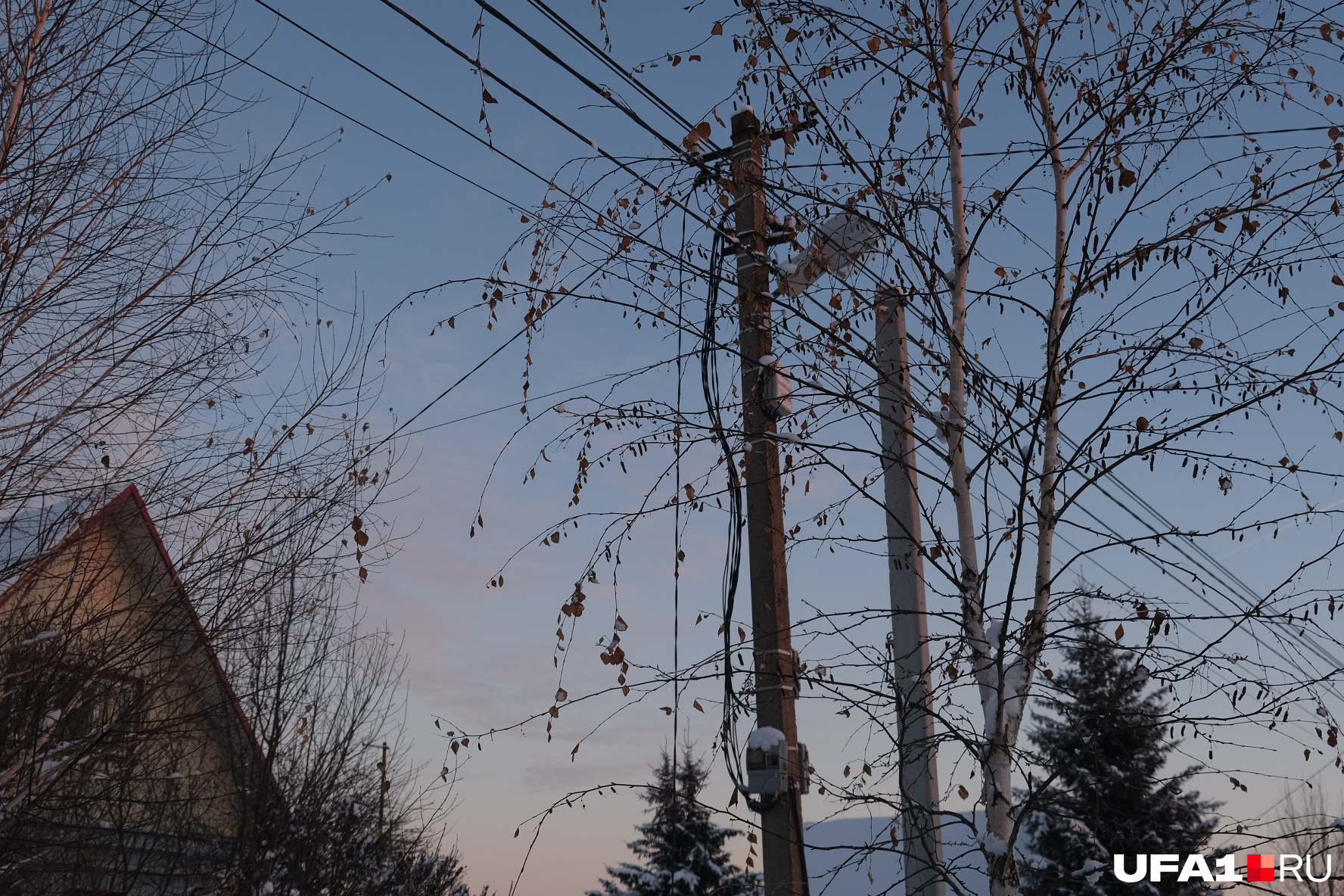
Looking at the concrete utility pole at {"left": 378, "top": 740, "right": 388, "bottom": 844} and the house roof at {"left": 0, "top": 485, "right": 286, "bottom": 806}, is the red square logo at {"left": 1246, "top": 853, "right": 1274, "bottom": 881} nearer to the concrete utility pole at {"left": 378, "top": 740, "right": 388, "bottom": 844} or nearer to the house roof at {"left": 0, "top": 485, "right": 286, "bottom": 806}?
the house roof at {"left": 0, "top": 485, "right": 286, "bottom": 806}

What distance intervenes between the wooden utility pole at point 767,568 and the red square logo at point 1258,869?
1.92 metres

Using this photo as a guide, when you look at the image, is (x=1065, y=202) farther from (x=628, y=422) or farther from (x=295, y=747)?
(x=295, y=747)

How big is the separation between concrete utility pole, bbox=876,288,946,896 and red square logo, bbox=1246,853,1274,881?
4.07 feet

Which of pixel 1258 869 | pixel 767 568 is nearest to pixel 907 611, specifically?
pixel 767 568

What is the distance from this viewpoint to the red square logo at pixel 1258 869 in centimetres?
441

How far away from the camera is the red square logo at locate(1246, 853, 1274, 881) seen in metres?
4.41

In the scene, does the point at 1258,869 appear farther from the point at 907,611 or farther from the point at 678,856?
the point at 678,856

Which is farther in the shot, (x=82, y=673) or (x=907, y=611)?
(x=82, y=673)

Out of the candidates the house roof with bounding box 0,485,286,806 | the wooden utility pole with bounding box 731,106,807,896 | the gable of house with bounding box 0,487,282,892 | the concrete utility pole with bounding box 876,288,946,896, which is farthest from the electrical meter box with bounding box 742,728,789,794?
the house roof with bounding box 0,485,286,806

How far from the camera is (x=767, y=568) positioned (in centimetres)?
584

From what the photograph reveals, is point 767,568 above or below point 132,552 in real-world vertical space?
below

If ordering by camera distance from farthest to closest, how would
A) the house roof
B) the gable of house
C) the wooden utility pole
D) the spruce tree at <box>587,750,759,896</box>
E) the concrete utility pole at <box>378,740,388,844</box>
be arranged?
the spruce tree at <box>587,750,759,896</box> → the concrete utility pole at <box>378,740,388,844</box> → the gable of house → the house roof → the wooden utility pole

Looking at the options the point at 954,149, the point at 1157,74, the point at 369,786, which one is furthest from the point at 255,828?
the point at 1157,74

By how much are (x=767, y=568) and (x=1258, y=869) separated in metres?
2.58
